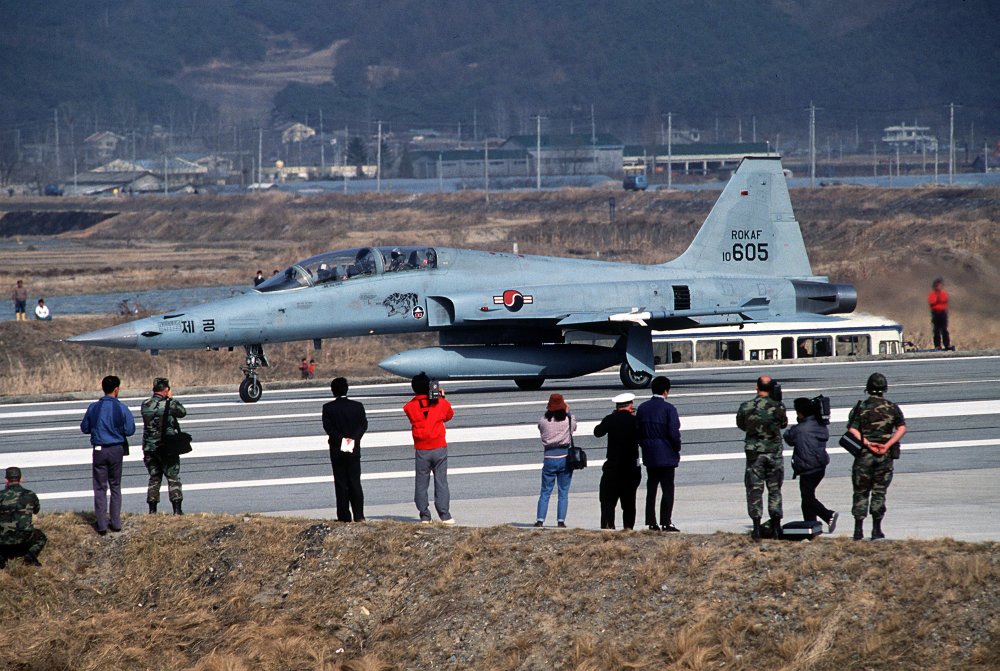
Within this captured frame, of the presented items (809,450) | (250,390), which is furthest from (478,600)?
(250,390)

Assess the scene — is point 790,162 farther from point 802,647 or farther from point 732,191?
point 802,647

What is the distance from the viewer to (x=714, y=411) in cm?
2291

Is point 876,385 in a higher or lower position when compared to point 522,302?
lower

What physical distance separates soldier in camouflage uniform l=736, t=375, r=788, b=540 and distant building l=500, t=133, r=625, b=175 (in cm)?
14485

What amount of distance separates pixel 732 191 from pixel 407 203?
94000 millimetres

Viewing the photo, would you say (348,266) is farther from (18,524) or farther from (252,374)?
(18,524)

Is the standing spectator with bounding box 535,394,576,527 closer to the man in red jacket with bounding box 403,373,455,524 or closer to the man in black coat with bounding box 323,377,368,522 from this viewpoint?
the man in red jacket with bounding box 403,373,455,524

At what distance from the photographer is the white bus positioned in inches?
1248

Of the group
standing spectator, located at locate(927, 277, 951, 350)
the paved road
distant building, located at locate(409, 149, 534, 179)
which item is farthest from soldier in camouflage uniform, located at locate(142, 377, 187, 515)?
distant building, located at locate(409, 149, 534, 179)

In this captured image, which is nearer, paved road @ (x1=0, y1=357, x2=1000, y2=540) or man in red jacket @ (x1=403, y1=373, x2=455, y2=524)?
man in red jacket @ (x1=403, y1=373, x2=455, y2=524)

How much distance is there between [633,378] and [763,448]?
13.3 metres

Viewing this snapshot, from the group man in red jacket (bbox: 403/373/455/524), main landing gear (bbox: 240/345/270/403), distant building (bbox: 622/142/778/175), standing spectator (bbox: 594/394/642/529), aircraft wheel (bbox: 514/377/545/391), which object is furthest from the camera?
distant building (bbox: 622/142/778/175)

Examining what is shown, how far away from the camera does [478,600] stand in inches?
501

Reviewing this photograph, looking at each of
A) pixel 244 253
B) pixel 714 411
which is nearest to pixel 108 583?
pixel 714 411
